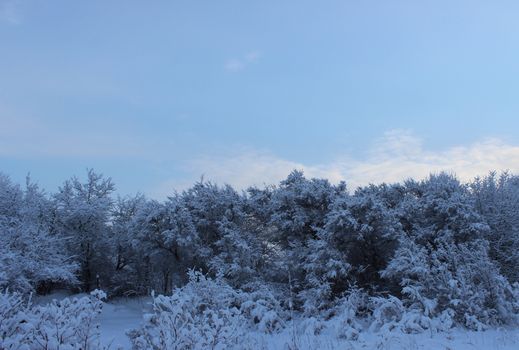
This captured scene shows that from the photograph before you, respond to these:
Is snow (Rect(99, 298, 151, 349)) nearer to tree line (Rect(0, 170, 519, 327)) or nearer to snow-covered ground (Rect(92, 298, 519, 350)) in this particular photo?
snow-covered ground (Rect(92, 298, 519, 350))

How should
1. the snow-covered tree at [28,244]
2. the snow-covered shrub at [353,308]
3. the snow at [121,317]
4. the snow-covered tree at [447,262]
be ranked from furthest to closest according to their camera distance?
the snow-covered tree at [28,244], the snow at [121,317], the snow-covered tree at [447,262], the snow-covered shrub at [353,308]

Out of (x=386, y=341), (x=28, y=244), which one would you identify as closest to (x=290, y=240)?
(x=28, y=244)

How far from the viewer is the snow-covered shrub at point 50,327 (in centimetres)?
602

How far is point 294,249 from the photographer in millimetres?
23234

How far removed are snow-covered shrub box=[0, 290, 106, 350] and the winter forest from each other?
5.94 meters

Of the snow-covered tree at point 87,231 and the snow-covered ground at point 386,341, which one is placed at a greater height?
the snow-covered tree at point 87,231

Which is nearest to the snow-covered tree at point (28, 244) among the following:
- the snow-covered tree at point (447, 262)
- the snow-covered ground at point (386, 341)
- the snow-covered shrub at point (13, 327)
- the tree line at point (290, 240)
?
the tree line at point (290, 240)

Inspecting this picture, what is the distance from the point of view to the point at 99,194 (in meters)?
31.2

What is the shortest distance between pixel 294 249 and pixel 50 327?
57.5ft

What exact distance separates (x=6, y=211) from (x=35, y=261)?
18.1 ft

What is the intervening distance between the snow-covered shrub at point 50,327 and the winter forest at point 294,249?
5.94 metres

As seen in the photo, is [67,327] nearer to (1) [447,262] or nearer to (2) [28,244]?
(1) [447,262]

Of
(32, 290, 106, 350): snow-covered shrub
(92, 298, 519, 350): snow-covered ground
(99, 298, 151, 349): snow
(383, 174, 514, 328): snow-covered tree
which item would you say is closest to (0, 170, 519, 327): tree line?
(383, 174, 514, 328): snow-covered tree

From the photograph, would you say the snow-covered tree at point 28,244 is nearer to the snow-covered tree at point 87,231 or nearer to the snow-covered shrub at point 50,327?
the snow-covered tree at point 87,231
